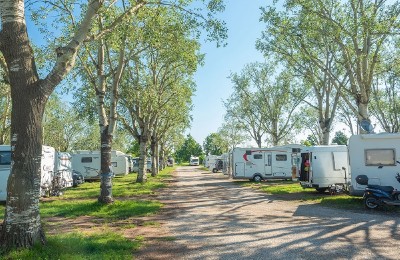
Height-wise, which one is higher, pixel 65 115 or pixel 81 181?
pixel 65 115

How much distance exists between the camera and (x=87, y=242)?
7.73 meters

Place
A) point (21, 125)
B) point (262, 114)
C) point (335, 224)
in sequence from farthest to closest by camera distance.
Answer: point (262, 114)
point (335, 224)
point (21, 125)

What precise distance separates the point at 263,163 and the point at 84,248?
22.4 m

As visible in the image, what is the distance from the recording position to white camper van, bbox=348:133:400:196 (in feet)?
45.2

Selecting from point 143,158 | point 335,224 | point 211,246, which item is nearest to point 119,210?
point 211,246

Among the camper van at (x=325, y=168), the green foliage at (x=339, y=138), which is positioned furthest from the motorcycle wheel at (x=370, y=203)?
the green foliage at (x=339, y=138)

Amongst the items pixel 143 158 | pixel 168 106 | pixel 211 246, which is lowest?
pixel 211 246

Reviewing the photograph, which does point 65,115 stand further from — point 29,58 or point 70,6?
point 29,58

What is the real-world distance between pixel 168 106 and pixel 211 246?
2414 cm

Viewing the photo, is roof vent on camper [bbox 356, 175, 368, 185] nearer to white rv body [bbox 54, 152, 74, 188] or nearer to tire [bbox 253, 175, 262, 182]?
tire [bbox 253, 175, 262, 182]

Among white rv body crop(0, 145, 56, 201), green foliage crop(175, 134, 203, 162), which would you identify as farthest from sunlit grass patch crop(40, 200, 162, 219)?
green foliage crop(175, 134, 203, 162)

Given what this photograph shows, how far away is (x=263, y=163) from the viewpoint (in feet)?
93.4

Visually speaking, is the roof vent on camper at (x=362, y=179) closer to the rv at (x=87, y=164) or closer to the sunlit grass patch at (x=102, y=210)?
the sunlit grass patch at (x=102, y=210)

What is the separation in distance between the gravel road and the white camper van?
2048 mm
